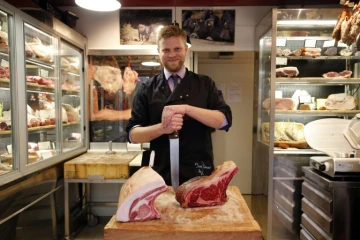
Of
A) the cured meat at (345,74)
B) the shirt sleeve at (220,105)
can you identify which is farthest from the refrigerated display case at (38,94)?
the cured meat at (345,74)

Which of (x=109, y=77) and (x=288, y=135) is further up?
(x=109, y=77)

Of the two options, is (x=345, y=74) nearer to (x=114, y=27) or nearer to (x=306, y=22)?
(x=306, y=22)

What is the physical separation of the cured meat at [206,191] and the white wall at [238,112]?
147 inches

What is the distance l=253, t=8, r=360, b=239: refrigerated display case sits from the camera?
3180 mm

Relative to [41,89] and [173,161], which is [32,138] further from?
[173,161]

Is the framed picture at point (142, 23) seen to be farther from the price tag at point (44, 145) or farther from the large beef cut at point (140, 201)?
the large beef cut at point (140, 201)

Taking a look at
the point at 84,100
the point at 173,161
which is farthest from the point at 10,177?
the point at 84,100

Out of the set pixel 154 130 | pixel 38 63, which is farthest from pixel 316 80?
pixel 38 63

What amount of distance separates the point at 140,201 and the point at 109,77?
306 cm

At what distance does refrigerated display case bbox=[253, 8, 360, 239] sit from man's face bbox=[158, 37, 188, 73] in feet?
5.95

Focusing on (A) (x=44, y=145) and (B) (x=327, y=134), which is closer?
(B) (x=327, y=134)

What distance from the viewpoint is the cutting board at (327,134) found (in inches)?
113

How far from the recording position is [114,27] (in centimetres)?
391

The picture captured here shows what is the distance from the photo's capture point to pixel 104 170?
324 centimetres
